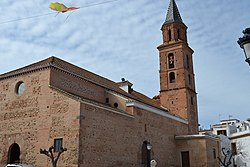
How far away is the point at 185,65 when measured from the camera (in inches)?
1425

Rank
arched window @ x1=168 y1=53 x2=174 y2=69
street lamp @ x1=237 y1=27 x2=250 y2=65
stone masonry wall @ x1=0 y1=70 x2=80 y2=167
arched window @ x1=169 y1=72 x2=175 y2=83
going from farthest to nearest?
arched window @ x1=168 y1=53 x2=174 y2=69 → arched window @ x1=169 y1=72 x2=175 y2=83 → stone masonry wall @ x1=0 y1=70 x2=80 y2=167 → street lamp @ x1=237 y1=27 x2=250 y2=65

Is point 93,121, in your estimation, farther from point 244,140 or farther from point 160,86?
point 244,140

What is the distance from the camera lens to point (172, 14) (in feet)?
123

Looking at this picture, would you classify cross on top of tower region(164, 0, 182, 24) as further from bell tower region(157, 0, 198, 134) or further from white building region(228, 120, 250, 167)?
white building region(228, 120, 250, 167)

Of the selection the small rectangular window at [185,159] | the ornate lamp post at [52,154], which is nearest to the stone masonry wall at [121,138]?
the small rectangular window at [185,159]

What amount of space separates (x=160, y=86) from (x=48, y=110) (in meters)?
18.4

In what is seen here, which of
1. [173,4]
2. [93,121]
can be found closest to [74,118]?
[93,121]

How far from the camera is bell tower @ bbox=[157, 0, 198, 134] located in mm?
34969

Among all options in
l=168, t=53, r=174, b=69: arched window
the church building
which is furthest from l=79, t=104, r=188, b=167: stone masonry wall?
l=168, t=53, r=174, b=69: arched window

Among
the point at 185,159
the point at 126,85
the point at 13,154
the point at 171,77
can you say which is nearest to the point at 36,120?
the point at 13,154

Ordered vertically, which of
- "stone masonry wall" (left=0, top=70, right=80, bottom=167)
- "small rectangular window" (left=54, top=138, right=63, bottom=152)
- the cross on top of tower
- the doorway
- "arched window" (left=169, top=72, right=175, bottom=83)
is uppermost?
the cross on top of tower

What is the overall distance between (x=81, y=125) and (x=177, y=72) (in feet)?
62.8

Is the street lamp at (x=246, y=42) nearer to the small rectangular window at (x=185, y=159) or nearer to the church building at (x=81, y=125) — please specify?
the church building at (x=81, y=125)

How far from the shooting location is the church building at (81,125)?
63.9 ft
